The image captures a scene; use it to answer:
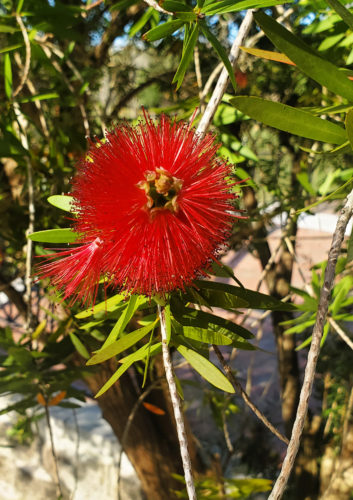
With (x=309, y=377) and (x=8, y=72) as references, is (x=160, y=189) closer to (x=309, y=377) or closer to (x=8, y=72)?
(x=309, y=377)

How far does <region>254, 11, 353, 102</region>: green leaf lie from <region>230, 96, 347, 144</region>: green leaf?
22 mm

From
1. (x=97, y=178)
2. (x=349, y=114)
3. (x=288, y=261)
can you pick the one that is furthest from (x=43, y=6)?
(x=288, y=261)

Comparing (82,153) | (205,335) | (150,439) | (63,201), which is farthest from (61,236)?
(150,439)

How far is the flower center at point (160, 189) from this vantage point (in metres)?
0.31

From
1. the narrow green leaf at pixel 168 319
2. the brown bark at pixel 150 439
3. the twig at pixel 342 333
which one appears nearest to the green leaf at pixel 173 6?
the narrow green leaf at pixel 168 319

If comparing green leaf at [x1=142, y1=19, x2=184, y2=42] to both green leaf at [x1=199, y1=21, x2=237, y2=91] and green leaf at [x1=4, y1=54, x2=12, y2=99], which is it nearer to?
green leaf at [x1=199, y1=21, x2=237, y2=91]

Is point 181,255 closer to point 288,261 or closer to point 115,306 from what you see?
point 115,306

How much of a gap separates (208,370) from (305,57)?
8.5 inches

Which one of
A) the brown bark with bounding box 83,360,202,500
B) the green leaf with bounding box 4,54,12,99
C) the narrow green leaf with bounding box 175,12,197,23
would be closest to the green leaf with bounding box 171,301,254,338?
the narrow green leaf with bounding box 175,12,197,23

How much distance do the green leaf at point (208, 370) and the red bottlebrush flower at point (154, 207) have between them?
5cm

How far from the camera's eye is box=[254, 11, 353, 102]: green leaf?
9.8 inches

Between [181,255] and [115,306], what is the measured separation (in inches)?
4.0

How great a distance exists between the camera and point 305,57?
0.26 metres

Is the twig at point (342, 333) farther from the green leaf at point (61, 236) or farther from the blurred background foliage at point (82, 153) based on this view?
the green leaf at point (61, 236)
